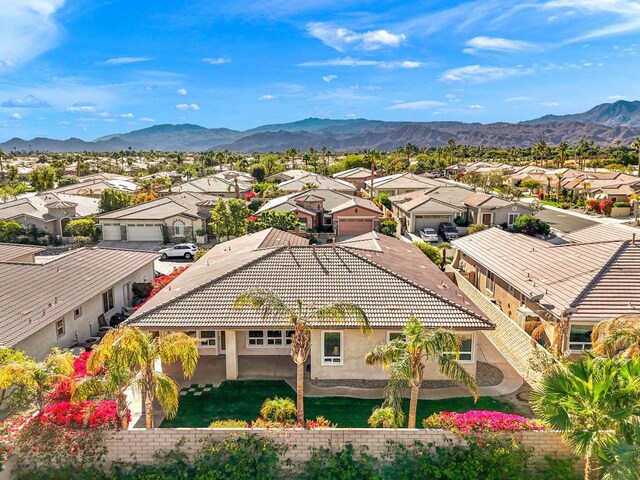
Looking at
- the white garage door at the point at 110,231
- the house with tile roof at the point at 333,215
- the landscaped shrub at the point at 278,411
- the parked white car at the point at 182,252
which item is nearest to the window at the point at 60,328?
the landscaped shrub at the point at 278,411

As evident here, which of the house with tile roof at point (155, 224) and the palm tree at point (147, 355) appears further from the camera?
the house with tile roof at point (155, 224)

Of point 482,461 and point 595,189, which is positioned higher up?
point 595,189

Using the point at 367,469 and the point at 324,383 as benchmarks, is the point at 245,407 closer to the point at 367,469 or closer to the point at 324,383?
the point at 324,383

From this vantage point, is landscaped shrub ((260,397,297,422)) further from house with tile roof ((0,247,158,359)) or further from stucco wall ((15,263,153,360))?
stucco wall ((15,263,153,360))

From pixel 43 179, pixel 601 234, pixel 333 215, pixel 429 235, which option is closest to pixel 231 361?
pixel 601 234

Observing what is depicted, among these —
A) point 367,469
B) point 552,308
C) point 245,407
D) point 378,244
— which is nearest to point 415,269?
point 378,244

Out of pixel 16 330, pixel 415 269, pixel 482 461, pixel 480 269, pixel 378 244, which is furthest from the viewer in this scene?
pixel 480 269

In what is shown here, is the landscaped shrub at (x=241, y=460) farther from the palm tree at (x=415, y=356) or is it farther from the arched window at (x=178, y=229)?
the arched window at (x=178, y=229)

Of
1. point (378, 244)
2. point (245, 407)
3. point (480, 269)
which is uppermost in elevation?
point (378, 244)
